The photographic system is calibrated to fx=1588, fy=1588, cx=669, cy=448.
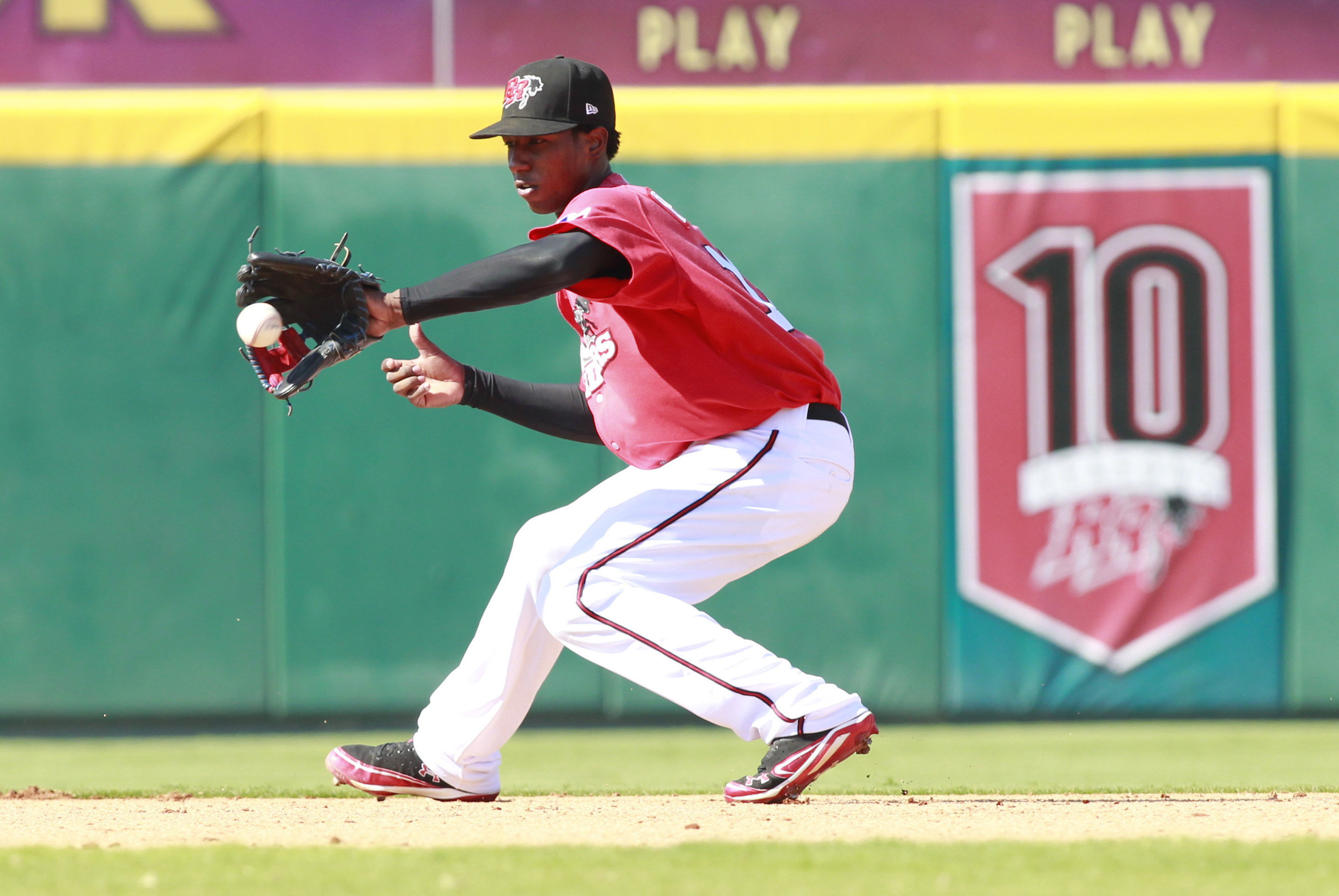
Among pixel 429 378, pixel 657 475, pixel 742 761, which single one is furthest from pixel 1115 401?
pixel 429 378

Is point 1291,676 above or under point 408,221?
under

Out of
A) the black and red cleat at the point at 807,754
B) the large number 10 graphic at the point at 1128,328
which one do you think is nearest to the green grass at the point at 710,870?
the black and red cleat at the point at 807,754

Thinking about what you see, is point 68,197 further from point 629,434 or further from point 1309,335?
→ point 1309,335

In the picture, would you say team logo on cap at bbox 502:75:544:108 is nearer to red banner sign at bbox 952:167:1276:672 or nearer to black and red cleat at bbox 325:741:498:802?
black and red cleat at bbox 325:741:498:802

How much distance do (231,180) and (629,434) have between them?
8.40ft

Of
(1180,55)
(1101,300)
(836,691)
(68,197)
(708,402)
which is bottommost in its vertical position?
(836,691)

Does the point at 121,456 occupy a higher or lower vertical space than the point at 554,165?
lower

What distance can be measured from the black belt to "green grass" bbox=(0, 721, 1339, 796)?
3.49 feet

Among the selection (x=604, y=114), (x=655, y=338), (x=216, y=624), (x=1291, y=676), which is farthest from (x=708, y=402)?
(x=1291, y=676)

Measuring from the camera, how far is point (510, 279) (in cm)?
287

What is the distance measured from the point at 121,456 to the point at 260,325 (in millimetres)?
2511

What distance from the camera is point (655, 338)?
10.6 ft

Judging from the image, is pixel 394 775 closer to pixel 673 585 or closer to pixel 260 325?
pixel 673 585

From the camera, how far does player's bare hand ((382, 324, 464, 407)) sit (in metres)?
3.36
